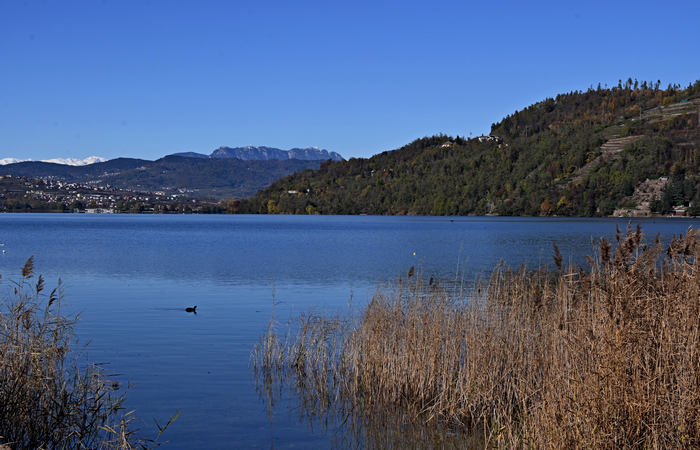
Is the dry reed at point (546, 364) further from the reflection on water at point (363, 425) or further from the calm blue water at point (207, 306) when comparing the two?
the calm blue water at point (207, 306)

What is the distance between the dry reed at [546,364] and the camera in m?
7.41

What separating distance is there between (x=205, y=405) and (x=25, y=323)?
11.4 ft

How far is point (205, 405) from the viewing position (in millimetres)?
12500

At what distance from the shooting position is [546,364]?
35.5 feet

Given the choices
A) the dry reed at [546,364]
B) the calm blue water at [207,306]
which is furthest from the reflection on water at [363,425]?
the calm blue water at [207,306]

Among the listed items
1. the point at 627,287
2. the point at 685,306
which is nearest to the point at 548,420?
the point at 627,287

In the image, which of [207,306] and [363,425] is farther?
[207,306]

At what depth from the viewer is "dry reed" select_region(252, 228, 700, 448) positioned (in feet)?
24.3

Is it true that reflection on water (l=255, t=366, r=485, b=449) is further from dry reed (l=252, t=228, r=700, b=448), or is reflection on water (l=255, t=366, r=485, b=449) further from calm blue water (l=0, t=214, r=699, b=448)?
calm blue water (l=0, t=214, r=699, b=448)

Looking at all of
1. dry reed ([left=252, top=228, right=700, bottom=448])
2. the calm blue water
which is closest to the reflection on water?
dry reed ([left=252, top=228, right=700, bottom=448])

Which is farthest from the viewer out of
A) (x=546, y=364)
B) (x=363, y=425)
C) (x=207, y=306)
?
(x=207, y=306)

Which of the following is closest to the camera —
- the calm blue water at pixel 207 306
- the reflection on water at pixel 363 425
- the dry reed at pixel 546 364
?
the dry reed at pixel 546 364

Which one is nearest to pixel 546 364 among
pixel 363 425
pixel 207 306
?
pixel 363 425

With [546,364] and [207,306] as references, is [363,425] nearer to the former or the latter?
[546,364]
